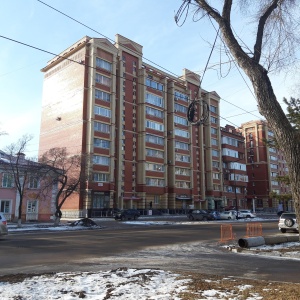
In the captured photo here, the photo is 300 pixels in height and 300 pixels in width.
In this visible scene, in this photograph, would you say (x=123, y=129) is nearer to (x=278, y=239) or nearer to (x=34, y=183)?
(x=34, y=183)

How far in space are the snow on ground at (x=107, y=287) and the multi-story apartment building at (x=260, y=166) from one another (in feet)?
327

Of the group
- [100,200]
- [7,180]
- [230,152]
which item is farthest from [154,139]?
[7,180]

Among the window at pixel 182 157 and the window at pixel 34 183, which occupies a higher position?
the window at pixel 182 157

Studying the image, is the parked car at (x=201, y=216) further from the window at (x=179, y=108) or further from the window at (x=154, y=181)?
the window at (x=179, y=108)

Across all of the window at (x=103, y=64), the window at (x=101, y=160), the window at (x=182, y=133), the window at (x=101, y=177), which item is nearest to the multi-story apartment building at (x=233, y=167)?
the window at (x=182, y=133)

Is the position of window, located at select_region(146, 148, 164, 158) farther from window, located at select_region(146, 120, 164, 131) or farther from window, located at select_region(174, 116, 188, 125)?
window, located at select_region(174, 116, 188, 125)

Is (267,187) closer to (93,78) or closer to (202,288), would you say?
(93,78)

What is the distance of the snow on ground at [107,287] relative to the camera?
5.84 m

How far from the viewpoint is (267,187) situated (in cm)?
10319

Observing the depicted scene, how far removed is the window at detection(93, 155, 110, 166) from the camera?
55534mm

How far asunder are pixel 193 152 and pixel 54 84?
33245mm

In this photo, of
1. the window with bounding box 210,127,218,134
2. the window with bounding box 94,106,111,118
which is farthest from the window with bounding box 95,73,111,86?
the window with bounding box 210,127,218,134

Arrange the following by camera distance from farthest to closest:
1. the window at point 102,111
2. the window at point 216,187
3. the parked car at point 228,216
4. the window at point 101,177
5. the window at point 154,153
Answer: the window at point 216,187 → the window at point 154,153 → the window at point 102,111 → the window at point 101,177 → the parked car at point 228,216

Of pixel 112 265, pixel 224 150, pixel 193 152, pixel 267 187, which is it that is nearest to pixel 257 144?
pixel 267 187
